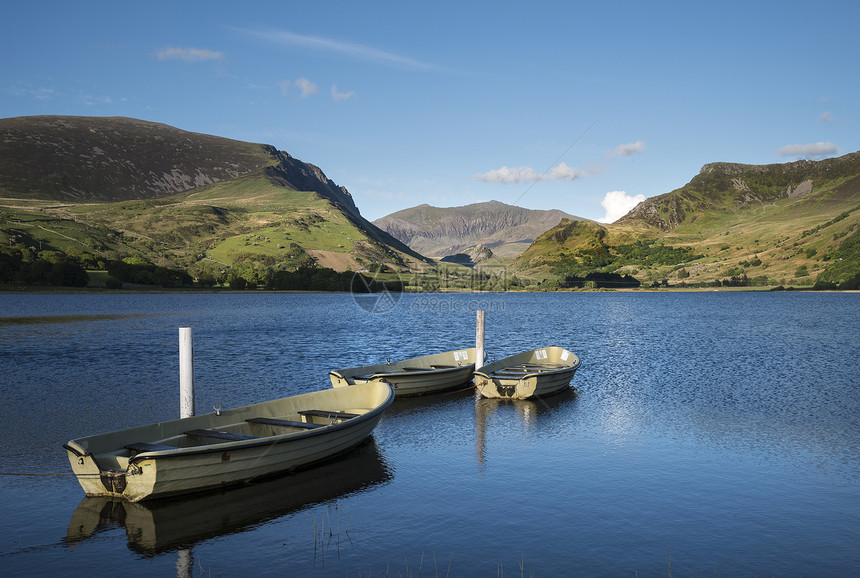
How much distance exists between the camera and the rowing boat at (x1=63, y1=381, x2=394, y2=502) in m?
15.4

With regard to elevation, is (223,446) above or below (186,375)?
below

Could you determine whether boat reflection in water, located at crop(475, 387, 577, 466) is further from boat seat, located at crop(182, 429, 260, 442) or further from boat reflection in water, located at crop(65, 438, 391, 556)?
boat seat, located at crop(182, 429, 260, 442)

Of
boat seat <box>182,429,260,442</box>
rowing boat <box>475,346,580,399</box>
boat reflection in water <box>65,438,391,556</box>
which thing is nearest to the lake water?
boat reflection in water <box>65,438,391,556</box>

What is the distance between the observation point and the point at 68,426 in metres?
24.0

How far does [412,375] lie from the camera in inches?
1230

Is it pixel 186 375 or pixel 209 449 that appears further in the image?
pixel 186 375

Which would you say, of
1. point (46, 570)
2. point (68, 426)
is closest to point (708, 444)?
point (46, 570)

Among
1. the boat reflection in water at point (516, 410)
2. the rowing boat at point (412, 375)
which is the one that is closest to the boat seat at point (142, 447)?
the boat reflection in water at point (516, 410)

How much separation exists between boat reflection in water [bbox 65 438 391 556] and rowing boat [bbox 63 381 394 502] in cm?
33

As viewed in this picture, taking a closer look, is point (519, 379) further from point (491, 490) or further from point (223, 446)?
point (223, 446)

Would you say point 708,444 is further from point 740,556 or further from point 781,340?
point 781,340

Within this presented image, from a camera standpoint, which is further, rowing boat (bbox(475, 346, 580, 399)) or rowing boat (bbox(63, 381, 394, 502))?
rowing boat (bbox(475, 346, 580, 399))

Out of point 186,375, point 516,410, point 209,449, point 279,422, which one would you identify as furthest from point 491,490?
point 516,410

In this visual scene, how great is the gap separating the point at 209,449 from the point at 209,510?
156 centimetres
